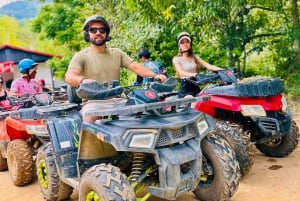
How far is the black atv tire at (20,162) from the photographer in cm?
550

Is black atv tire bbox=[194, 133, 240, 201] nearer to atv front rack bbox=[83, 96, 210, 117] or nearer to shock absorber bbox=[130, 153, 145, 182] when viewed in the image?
atv front rack bbox=[83, 96, 210, 117]

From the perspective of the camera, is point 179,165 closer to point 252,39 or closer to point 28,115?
point 28,115

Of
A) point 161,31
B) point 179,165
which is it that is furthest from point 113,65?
point 161,31

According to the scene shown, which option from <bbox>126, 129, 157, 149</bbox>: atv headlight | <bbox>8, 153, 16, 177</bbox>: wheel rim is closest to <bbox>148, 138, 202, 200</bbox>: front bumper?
<bbox>126, 129, 157, 149</bbox>: atv headlight

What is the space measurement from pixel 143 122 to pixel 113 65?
117 cm

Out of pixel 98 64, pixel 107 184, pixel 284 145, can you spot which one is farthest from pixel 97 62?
pixel 284 145

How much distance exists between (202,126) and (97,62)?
1.29 m

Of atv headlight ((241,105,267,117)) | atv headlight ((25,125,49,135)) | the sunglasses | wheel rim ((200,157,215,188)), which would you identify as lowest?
wheel rim ((200,157,215,188))

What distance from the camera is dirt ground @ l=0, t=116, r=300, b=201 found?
439cm

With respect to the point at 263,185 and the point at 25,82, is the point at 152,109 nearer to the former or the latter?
the point at 263,185

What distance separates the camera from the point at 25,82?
7.45 metres

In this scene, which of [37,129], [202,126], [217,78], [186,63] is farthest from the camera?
[186,63]

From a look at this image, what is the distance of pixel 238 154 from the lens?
480 centimetres

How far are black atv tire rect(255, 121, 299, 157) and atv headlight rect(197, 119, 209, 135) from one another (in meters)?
2.21
